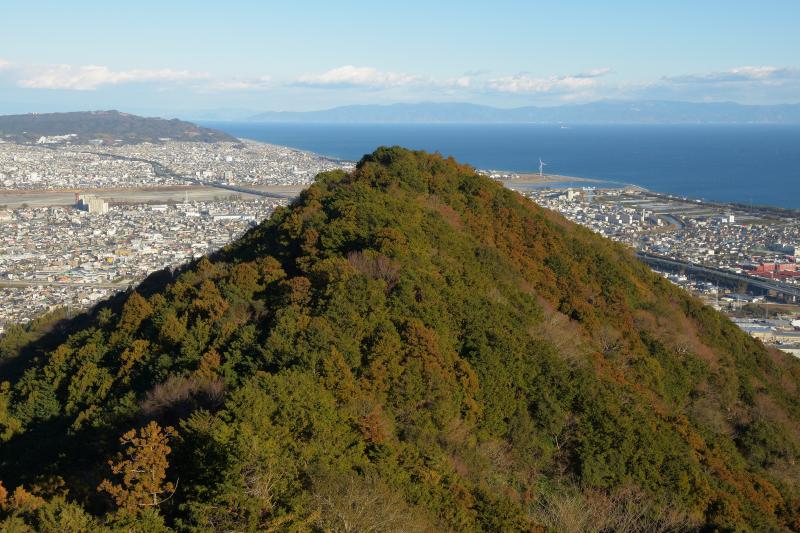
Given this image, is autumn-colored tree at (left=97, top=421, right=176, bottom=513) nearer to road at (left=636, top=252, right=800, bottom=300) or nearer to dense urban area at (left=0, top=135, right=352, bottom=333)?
dense urban area at (left=0, top=135, right=352, bottom=333)

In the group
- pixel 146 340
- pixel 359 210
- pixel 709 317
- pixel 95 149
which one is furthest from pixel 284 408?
pixel 95 149

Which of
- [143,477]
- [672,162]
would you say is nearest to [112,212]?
[143,477]

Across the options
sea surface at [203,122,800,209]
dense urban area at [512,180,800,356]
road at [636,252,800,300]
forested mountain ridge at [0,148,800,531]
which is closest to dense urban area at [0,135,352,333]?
forested mountain ridge at [0,148,800,531]

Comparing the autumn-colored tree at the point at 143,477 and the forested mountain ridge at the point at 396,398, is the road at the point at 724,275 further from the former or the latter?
the autumn-colored tree at the point at 143,477

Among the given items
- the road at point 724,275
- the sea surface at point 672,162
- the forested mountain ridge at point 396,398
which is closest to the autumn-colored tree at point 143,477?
the forested mountain ridge at point 396,398

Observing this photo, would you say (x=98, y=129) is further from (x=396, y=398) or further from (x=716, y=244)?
(x=396, y=398)
